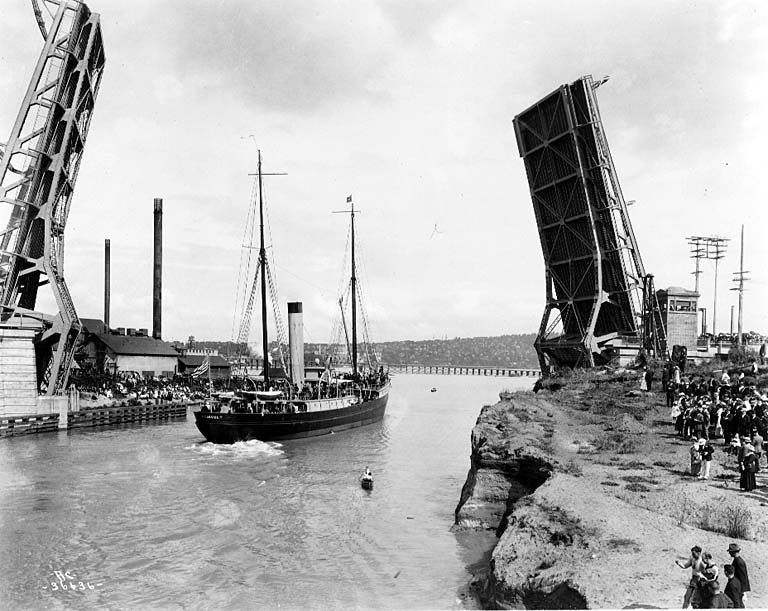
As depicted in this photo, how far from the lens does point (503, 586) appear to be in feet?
31.2

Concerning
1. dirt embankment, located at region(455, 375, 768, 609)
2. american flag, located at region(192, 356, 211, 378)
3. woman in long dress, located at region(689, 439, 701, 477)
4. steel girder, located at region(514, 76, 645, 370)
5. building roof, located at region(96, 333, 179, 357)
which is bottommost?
dirt embankment, located at region(455, 375, 768, 609)

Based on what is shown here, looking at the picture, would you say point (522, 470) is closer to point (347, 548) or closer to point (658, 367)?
A: point (347, 548)

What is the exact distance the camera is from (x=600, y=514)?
10.8 m

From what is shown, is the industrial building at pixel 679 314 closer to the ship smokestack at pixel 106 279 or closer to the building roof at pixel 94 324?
the building roof at pixel 94 324

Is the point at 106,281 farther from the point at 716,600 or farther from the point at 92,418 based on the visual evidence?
the point at 716,600

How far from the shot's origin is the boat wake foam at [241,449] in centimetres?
2938

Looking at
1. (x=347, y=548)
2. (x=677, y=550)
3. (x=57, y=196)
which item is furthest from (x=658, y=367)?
(x=57, y=196)

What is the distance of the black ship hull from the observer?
106 feet

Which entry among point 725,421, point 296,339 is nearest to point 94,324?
point 296,339

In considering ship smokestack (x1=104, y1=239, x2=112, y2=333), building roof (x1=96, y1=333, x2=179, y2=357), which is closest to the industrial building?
building roof (x1=96, y1=333, x2=179, y2=357)

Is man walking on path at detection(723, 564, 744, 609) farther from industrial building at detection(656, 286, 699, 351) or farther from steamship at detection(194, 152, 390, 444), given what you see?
industrial building at detection(656, 286, 699, 351)

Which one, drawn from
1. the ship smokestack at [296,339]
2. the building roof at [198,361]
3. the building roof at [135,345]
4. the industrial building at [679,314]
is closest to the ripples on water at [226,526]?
the ship smokestack at [296,339]

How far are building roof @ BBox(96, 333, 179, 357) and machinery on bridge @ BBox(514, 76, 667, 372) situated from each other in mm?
36440

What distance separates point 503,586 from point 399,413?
152ft
